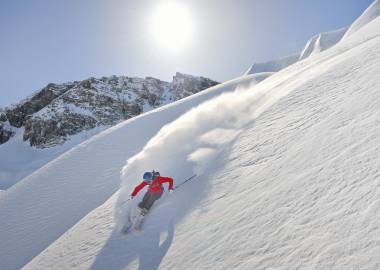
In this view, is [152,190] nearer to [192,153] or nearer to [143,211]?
[143,211]

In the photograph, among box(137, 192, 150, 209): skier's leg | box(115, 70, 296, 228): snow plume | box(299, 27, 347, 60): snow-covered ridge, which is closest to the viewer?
box(137, 192, 150, 209): skier's leg

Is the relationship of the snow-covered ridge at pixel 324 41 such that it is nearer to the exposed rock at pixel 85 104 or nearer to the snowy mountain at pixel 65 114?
the exposed rock at pixel 85 104

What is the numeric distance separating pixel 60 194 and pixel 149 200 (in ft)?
25.5

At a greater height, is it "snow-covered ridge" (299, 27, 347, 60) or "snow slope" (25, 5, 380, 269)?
"snow-covered ridge" (299, 27, 347, 60)

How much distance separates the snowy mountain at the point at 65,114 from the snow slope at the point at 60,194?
78.7 feet

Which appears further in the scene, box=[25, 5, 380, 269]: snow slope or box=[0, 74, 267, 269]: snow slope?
box=[0, 74, 267, 269]: snow slope

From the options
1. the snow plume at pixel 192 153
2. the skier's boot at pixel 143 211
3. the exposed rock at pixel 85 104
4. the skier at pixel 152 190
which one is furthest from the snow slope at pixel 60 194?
the exposed rock at pixel 85 104

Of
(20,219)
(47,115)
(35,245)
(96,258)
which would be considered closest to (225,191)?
(96,258)

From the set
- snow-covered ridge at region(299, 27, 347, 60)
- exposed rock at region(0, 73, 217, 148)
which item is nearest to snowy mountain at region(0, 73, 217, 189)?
exposed rock at region(0, 73, 217, 148)

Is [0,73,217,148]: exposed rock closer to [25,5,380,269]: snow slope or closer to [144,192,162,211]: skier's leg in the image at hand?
[25,5,380,269]: snow slope

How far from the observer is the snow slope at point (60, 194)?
11.9 m

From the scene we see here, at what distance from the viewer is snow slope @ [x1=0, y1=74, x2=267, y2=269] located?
38.9ft

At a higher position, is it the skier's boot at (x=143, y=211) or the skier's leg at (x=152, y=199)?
the skier's leg at (x=152, y=199)

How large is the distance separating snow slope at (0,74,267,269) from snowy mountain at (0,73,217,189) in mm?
23980
